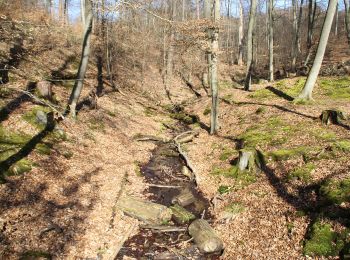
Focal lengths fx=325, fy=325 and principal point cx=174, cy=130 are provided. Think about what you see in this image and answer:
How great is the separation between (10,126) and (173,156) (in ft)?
26.8

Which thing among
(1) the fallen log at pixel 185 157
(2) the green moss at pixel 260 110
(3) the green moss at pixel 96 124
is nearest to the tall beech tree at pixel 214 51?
(1) the fallen log at pixel 185 157

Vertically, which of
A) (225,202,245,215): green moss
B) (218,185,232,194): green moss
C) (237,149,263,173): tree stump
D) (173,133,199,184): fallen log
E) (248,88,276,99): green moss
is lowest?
(225,202,245,215): green moss

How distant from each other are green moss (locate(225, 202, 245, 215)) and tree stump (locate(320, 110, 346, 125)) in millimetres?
7212

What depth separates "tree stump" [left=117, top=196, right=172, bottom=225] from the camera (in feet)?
37.0

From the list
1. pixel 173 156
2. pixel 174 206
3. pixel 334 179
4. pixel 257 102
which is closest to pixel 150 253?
pixel 174 206

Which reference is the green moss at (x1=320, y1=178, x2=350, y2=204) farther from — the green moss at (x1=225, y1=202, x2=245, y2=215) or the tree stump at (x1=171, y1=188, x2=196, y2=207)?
the tree stump at (x1=171, y1=188, x2=196, y2=207)

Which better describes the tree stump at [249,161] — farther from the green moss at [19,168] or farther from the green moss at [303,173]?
the green moss at [19,168]

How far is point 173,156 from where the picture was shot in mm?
17906

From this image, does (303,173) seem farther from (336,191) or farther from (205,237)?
(205,237)

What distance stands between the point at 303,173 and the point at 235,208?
2745mm

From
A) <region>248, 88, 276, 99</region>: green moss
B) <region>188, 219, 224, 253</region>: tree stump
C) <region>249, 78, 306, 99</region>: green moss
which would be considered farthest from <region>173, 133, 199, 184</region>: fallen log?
<region>249, 78, 306, 99</region>: green moss

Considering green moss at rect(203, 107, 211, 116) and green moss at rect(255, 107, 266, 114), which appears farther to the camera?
green moss at rect(203, 107, 211, 116)

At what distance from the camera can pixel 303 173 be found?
38.0ft

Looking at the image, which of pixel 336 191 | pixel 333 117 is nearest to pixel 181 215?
pixel 336 191
